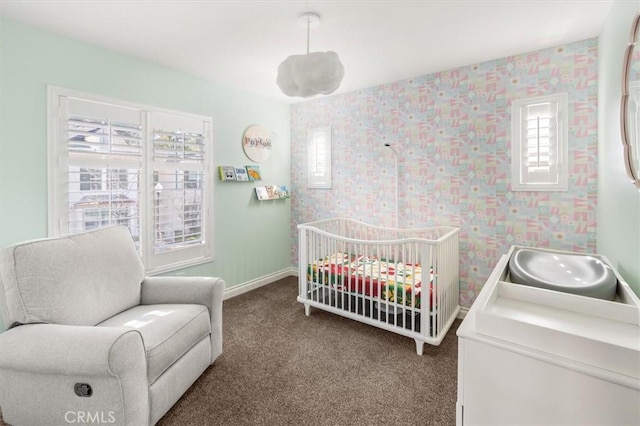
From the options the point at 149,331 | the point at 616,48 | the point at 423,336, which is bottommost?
the point at 423,336

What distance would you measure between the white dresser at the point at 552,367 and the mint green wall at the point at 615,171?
437mm

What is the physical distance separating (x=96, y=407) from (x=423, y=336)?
1929 mm

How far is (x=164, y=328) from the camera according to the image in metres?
1.68

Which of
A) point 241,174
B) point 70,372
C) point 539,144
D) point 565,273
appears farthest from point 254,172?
point 565,273

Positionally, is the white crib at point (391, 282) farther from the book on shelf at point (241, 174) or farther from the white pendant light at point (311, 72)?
the white pendant light at point (311, 72)

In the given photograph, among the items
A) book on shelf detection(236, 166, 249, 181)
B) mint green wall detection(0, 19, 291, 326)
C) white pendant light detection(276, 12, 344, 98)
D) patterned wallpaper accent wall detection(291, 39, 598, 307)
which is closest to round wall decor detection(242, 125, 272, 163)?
mint green wall detection(0, 19, 291, 326)

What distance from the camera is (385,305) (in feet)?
8.12

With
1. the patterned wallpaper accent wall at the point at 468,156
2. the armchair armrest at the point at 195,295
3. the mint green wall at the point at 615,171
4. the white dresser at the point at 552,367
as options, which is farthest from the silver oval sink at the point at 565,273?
the armchair armrest at the point at 195,295

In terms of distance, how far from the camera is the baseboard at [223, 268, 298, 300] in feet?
11.3

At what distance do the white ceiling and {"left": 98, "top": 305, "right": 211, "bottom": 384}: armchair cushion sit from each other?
185 centimetres

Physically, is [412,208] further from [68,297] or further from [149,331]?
[68,297]

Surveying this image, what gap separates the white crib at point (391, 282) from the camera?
2232mm

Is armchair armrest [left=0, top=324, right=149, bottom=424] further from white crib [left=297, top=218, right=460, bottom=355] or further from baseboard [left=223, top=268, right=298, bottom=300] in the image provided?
baseboard [left=223, top=268, right=298, bottom=300]

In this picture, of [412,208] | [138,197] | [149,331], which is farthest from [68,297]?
[412,208]
